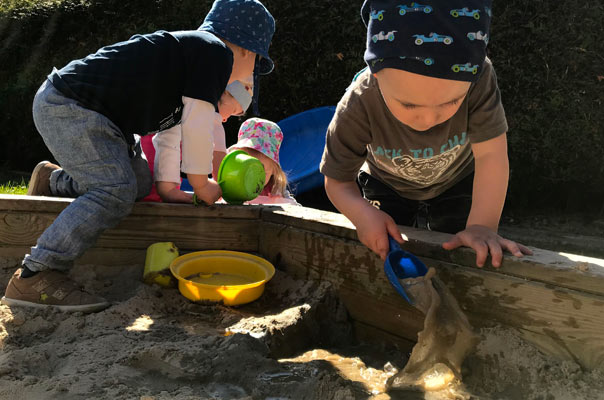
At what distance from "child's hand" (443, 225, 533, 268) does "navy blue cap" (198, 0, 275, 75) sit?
4.37 feet

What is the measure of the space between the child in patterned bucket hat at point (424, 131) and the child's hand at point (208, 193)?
54 centimetres

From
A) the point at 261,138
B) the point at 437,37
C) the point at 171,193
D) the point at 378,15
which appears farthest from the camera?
the point at 261,138

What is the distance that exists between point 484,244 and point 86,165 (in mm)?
1406

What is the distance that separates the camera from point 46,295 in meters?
1.88

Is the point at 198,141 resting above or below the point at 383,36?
below

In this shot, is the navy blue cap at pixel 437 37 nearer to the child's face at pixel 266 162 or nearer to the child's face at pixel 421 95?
the child's face at pixel 421 95

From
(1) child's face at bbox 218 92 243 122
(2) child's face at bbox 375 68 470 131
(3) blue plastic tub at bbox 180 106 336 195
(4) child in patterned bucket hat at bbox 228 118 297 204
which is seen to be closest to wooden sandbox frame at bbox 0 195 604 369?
(2) child's face at bbox 375 68 470 131

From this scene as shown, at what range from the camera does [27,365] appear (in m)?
1.49

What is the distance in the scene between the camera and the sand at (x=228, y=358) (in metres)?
1.41

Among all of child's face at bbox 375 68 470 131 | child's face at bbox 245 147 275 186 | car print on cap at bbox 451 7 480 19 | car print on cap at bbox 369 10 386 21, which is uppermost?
car print on cap at bbox 451 7 480 19

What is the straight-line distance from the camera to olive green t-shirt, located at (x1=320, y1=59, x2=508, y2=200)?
5.82ft

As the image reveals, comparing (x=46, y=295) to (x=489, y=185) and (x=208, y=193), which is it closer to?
(x=208, y=193)

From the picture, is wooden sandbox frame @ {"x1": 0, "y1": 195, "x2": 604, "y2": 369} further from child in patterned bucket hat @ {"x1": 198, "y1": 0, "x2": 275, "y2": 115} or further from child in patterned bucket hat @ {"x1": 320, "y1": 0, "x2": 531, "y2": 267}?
child in patterned bucket hat @ {"x1": 198, "y1": 0, "x2": 275, "y2": 115}

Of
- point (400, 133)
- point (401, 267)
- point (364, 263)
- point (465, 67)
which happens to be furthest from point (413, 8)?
point (364, 263)
